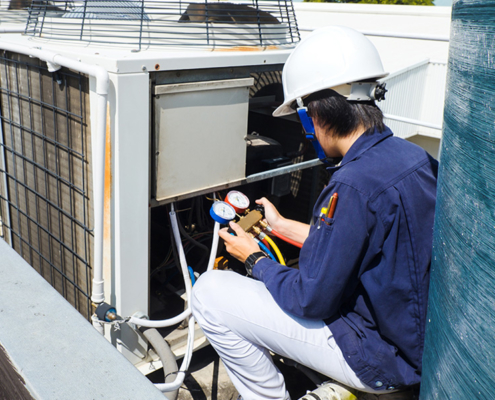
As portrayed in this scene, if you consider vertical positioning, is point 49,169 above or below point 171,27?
below

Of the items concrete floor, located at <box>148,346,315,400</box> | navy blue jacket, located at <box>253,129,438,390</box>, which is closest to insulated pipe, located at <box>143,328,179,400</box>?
concrete floor, located at <box>148,346,315,400</box>

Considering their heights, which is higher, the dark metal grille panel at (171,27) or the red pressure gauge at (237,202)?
the dark metal grille panel at (171,27)

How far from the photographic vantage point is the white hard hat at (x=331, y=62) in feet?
5.23

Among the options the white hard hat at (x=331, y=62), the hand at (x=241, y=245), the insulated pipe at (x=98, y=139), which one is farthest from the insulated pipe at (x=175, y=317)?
the white hard hat at (x=331, y=62)

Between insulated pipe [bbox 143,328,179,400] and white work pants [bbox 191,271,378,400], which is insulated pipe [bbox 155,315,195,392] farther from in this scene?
white work pants [bbox 191,271,378,400]

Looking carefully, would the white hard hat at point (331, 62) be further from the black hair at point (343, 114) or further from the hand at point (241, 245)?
the hand at point (241, 245)

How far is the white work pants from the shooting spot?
1.57 m

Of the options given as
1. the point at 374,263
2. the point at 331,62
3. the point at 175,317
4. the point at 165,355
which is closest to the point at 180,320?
the point at 175,317

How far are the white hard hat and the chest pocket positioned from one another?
0.47 metres

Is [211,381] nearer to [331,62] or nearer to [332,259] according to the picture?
[332,259]

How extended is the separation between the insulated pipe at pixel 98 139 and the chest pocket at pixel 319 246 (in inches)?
30.2

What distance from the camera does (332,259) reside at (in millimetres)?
1359

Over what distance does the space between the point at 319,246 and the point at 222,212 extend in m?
0.64

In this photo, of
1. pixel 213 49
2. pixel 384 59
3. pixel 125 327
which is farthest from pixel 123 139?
pixel 384 59
